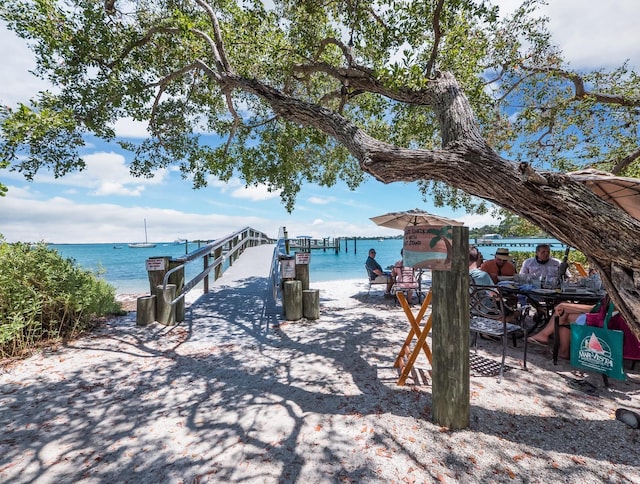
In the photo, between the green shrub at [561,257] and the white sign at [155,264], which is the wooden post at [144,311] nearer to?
the white sign at [155,264]

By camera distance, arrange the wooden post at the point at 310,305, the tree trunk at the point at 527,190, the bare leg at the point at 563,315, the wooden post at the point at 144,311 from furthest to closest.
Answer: the wooden post at the point at 310,305 → the wooden post at the point at 144,311 → the bare leg at the point at 563,315 → the tree trunk at the point at 527,190

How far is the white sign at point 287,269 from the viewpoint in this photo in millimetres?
5871

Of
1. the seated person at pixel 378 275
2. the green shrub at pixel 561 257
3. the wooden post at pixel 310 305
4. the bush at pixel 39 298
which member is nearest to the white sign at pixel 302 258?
the wooden post at pixel 310 305

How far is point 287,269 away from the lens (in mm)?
5898

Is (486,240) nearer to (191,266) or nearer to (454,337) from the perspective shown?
(191,266)

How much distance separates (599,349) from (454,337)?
2.11 m

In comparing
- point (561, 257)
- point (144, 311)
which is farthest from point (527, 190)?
point (561, 257)

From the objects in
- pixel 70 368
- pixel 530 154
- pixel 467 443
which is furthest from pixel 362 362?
pixel 530 154

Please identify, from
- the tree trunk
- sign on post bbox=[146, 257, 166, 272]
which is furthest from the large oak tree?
sign on post bbox=[146, 257, 166, 272]

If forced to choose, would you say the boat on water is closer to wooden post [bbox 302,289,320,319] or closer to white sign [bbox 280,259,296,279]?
wooden post [bbox 302,289,320,319]

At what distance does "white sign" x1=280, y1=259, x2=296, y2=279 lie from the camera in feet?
19.3

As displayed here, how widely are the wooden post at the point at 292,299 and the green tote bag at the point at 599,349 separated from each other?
431cm

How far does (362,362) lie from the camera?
157 inches

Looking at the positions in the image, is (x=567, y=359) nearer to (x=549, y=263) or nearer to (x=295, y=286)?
(x=549, y=263)
